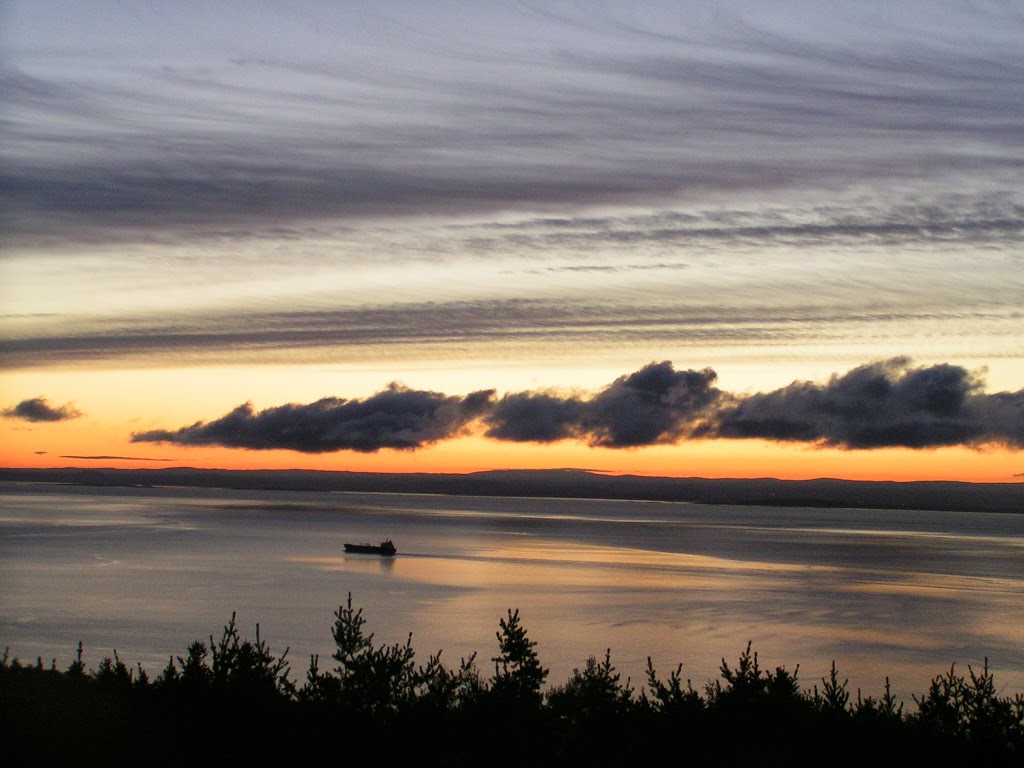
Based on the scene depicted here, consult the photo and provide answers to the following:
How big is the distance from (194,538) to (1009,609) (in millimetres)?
104547

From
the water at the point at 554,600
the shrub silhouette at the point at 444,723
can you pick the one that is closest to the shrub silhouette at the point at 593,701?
the shrub silhouette at the point at 444,723

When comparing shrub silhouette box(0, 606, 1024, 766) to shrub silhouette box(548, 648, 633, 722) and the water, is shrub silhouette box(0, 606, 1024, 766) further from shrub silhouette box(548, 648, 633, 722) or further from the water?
the water

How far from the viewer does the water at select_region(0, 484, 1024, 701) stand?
54.8m

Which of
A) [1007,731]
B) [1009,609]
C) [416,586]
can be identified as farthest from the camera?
[416,586]

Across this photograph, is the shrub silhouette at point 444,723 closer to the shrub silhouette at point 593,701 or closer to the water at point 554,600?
the shrub silhouette at point 593,701

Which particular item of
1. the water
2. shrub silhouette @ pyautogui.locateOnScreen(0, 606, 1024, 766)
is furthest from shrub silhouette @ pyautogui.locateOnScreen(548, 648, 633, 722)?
the water

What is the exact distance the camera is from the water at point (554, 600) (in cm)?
5484

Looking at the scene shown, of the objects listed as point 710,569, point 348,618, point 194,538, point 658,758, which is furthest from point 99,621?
point 194,538

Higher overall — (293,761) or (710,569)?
(293,761)

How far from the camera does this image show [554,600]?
76.5 metres

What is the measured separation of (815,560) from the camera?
121938 mm

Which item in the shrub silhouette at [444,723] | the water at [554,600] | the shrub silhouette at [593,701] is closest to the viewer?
the shrub silhouette at [444,723]

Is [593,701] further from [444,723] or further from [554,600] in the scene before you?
[554,600]

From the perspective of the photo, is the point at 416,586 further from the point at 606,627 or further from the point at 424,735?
the point at 424,735
